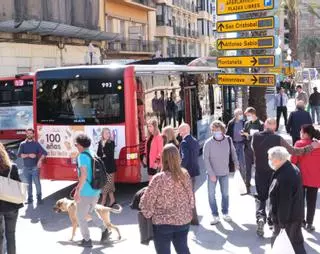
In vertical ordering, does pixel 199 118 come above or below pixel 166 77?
below

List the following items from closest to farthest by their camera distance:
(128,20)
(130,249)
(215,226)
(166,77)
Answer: (130,249), (215,226), (166,77), (128,20)

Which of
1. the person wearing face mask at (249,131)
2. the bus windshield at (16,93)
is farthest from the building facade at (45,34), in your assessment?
the person wearing face mask at (249,131)

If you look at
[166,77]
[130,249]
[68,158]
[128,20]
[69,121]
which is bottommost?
[130,249]

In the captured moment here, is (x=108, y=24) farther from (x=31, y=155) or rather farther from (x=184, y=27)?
(x=31, y=155)

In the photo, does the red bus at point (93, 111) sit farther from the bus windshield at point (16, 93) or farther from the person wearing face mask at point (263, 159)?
the bus windshield at point (16, 93)

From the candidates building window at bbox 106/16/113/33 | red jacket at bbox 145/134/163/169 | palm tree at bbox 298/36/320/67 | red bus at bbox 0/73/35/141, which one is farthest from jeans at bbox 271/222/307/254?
palm tree at bbox 298/36/320/67

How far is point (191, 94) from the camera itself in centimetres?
1498

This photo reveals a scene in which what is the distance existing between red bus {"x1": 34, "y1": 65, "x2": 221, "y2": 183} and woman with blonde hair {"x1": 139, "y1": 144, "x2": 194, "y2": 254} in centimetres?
515

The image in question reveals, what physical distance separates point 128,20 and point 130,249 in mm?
40191

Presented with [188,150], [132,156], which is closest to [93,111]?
[132,156]

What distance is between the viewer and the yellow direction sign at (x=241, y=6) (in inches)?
411

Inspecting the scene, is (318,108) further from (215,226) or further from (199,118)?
(215,226)

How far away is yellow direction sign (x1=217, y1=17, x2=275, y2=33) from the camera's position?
1059cm

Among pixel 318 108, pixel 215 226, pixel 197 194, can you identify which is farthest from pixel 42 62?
pixel 215 226
